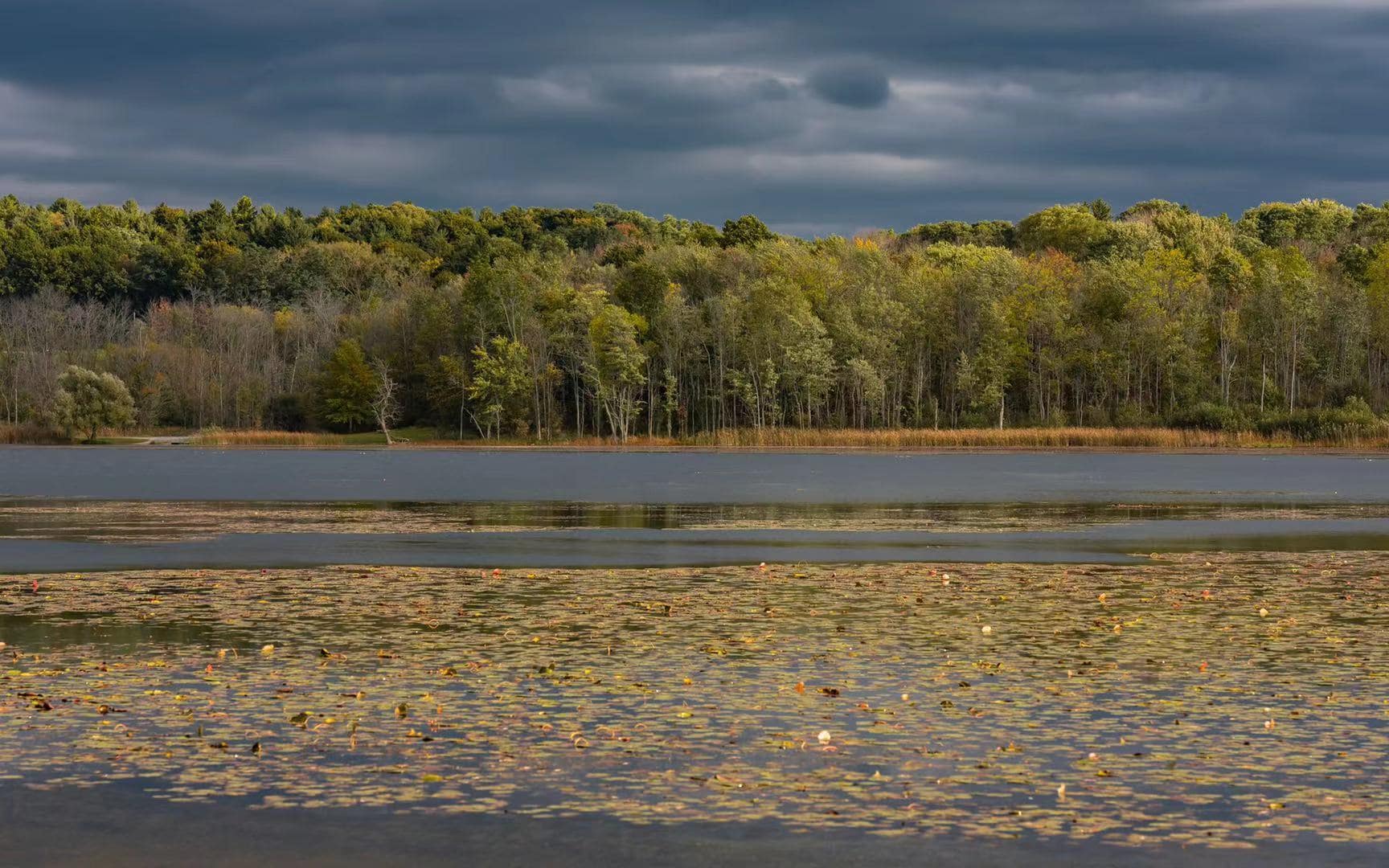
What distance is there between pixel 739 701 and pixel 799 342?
104 meters

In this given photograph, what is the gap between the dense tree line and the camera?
378 ft

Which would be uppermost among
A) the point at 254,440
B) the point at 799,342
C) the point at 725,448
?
the point at 799,342

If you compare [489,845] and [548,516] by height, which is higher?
[548,516]

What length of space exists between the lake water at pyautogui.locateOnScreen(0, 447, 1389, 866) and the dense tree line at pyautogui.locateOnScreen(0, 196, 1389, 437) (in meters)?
79.2

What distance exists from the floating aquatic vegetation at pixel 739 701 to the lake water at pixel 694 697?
6 centimetres

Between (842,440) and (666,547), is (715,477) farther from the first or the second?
(842,440)

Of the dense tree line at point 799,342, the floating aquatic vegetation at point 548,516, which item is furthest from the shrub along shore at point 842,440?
the floating aquatic vegetation at point 548,516

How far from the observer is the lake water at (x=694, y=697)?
10.8m

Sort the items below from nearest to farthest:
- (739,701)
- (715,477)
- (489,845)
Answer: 1. (489,845)
2. (739,701)
3. (715,477)

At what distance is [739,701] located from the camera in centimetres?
1524

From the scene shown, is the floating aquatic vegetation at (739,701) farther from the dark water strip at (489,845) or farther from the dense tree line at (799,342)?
the dense tree line at (799,342)

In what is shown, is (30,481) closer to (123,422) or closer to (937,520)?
(937,520)

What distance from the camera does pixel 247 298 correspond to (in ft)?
574

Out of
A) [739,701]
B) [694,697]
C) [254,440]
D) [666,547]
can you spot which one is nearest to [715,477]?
[666,547]
